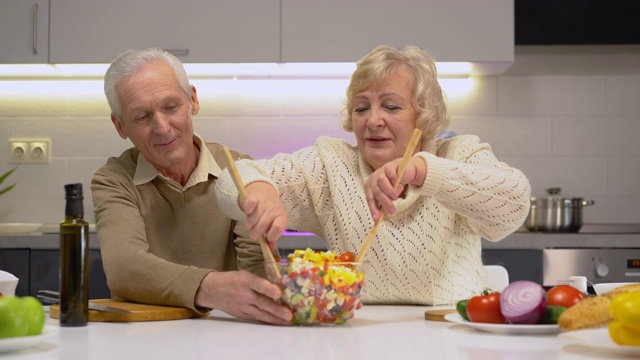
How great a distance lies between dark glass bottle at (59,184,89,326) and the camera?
5.01ft

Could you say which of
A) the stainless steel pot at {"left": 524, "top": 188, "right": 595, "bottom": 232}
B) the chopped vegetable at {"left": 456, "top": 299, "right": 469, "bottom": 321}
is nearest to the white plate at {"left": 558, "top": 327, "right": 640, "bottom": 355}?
the chopped vegetable at {"left": 456, "top": 299, "right": 469, "bottom": 321}

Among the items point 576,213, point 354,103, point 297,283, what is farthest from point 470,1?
point 297,283

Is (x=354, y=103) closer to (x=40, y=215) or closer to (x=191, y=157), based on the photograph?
(x=191, y=157)

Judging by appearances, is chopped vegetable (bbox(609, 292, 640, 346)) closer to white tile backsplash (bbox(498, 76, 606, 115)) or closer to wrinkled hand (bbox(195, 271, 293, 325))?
wrinkled hand (bbox(195, 271, 293, 325))

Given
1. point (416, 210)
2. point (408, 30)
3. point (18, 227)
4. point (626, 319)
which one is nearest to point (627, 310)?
point (626, 319)

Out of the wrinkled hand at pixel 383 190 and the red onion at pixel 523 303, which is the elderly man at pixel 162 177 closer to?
the wrinkled hand at pixel 383 190

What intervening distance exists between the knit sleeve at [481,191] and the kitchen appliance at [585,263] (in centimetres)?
142

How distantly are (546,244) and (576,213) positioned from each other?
0.26 metres

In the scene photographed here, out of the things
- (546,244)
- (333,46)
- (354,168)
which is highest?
(333,46)

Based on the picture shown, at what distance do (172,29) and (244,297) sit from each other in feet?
7.38

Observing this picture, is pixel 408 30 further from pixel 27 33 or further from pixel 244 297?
pixel 244 297

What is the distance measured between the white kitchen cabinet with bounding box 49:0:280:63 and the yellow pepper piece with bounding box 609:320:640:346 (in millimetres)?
2628

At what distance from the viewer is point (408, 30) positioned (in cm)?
365

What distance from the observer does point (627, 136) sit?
13.1 feet
